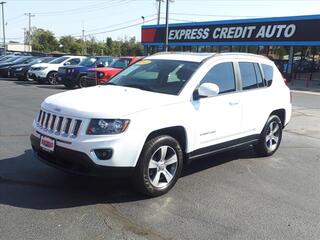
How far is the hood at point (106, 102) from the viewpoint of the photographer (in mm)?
4820

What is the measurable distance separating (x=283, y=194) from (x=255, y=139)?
66.2 inches

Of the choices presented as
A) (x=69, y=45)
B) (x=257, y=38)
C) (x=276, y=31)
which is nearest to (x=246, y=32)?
(x=257, y=38)

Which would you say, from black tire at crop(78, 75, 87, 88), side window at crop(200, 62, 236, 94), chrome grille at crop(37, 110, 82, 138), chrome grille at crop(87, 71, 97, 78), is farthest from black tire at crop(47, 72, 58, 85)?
chrome grille at crop(37, 110, 82, 138)

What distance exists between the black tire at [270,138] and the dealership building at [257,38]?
2532cm

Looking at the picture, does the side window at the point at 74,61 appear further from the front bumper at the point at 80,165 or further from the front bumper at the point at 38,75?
the front bumper at the point at 80,165

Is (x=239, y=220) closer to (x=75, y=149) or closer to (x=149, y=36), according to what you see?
(x=75, y=149)

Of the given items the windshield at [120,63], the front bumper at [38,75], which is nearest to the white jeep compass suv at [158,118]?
the windshield at [120,63]

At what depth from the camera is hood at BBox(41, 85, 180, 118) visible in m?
4.82

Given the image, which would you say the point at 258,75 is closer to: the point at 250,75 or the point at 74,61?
the point at 250,75

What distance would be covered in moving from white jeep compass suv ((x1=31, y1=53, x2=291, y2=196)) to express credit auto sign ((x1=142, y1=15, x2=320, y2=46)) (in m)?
26.5

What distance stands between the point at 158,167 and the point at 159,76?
1.42 metres

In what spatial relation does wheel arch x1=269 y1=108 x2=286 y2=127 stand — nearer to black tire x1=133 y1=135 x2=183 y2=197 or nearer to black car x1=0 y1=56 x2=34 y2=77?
black tire x1=133 y1=135 x2=183 y2=197

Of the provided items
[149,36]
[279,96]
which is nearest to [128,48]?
[149,36]

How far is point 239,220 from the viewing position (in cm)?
460
